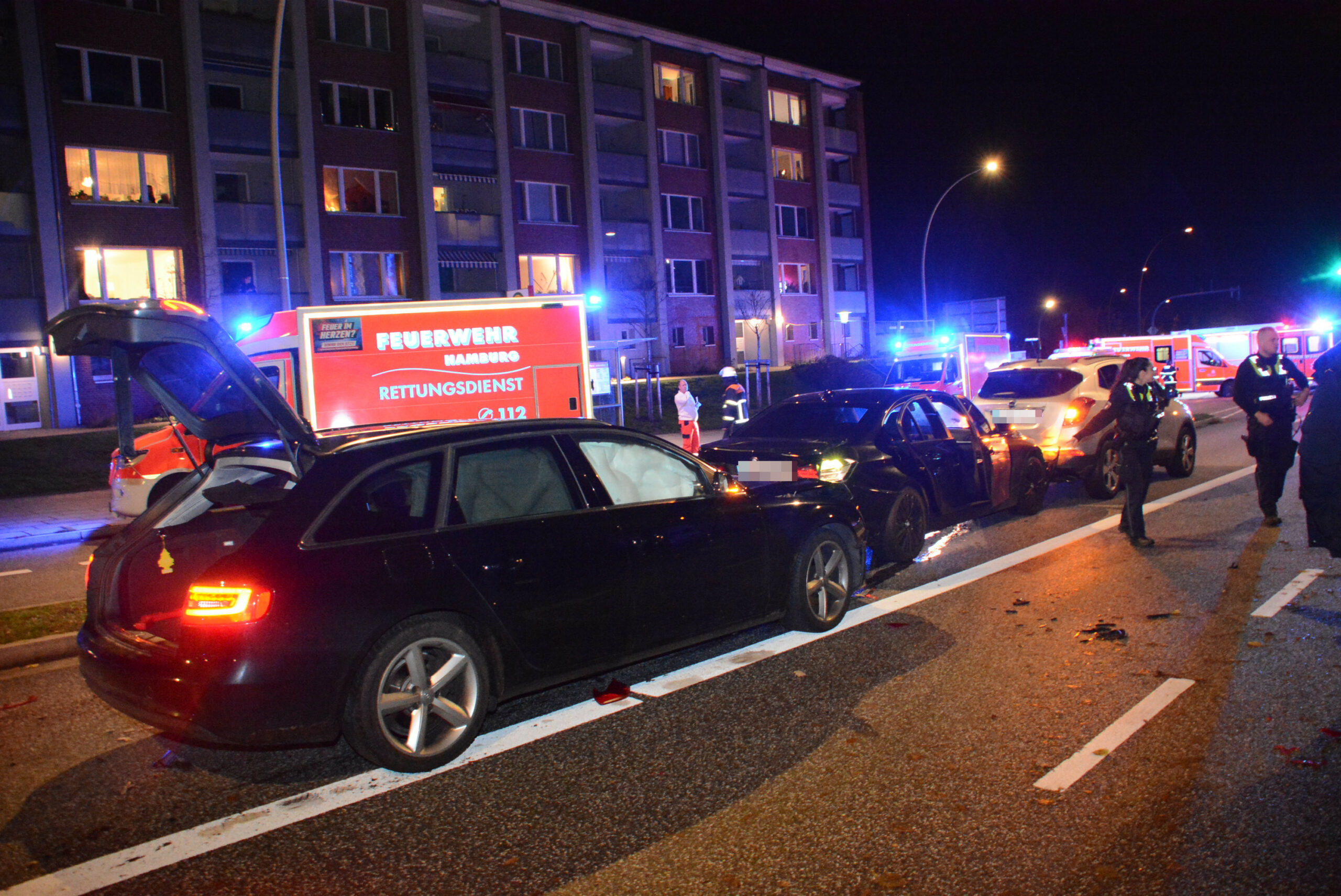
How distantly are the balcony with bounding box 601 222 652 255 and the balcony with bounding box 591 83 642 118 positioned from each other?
461cm

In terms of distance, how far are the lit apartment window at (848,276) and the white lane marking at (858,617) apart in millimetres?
42476

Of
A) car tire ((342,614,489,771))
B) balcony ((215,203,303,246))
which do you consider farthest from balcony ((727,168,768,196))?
car tire ((342,614,489,771))

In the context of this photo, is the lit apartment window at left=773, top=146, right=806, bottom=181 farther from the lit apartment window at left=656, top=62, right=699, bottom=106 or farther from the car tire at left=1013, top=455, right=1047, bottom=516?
the car tire at left=1013, top=455, right=1047, bottom=516

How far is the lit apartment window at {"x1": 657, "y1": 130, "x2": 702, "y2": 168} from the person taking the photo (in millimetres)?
42719

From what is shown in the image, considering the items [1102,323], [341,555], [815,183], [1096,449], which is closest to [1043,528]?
[1096,449]

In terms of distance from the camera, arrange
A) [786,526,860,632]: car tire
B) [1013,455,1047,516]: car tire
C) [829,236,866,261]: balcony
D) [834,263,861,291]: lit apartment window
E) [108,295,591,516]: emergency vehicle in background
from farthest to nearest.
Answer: [834,263,861,291]: lit apartment window
[829,236,866,261]: balcony
[108,295,591,516]: emergency vehicle in background
[1013,455,1047,516]: car tire
[786,526,860,632]: car tire

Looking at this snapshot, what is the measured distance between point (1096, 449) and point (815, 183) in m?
40.5

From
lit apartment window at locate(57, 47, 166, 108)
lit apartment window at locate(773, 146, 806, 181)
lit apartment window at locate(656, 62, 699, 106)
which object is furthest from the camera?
lit apartment window at locate(773, 146, 806, 181)

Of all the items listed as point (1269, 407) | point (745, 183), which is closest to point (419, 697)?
point (1269, 407)

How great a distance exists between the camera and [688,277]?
4394 centimetres

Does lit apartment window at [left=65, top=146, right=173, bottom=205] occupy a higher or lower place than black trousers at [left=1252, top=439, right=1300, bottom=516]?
higher

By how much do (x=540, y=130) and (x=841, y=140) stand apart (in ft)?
62.5

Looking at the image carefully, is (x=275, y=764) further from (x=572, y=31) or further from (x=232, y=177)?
(x=572, y=31)

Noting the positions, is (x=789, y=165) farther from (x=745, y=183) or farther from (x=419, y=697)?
(x=419, y=697)
